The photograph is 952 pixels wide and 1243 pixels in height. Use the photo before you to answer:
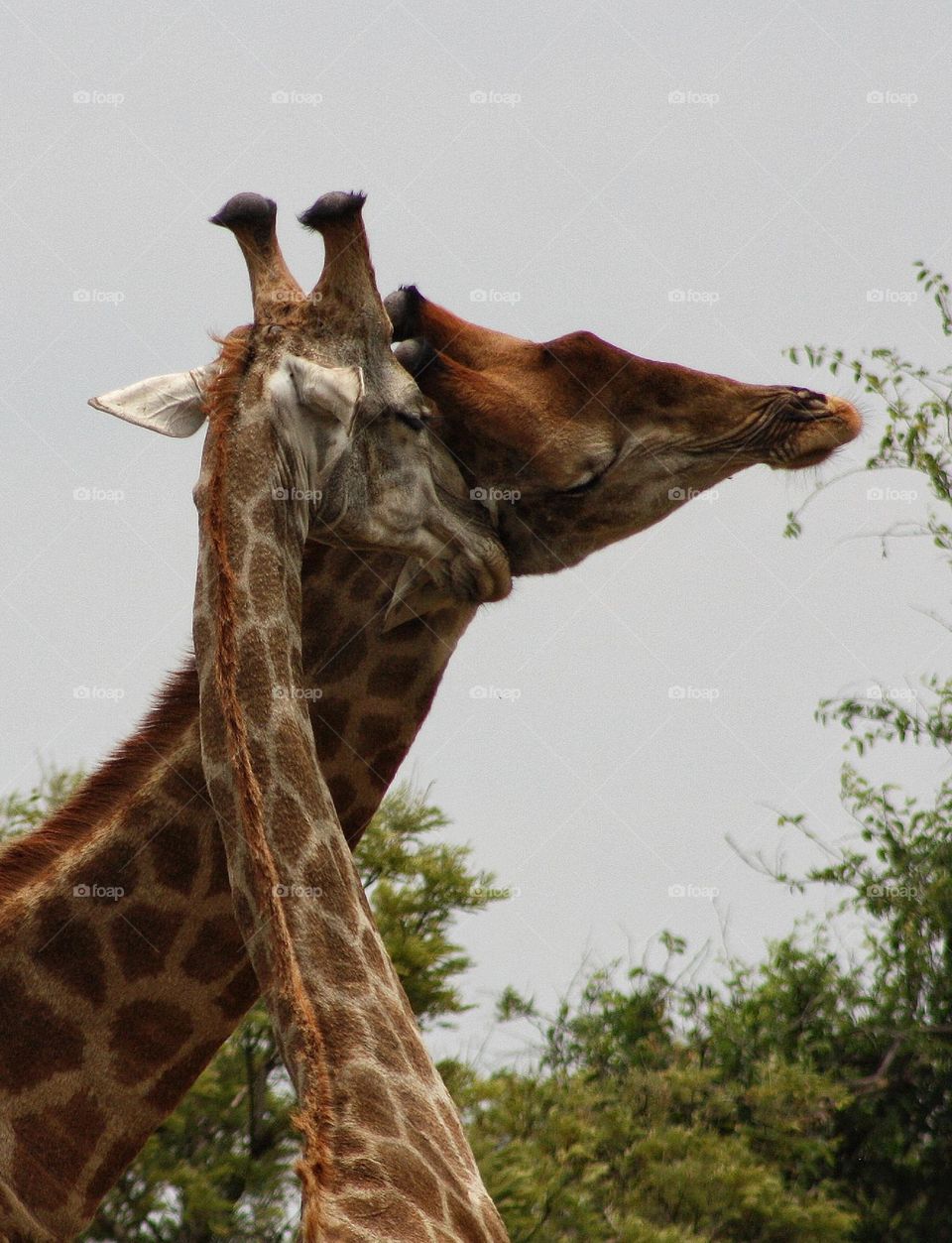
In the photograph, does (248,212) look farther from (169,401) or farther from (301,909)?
(301,909)

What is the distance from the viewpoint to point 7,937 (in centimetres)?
399

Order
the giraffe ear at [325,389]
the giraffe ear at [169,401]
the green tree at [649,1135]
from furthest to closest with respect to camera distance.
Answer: the green tree at [649,1135]
the giraffe ear at [169,401]
the giraffe ear at [325,389]

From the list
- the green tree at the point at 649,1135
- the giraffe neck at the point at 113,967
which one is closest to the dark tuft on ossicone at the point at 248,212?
the giraffe neck at the point at 113,967

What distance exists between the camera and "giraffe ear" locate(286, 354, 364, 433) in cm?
387

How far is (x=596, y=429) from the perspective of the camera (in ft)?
15.1

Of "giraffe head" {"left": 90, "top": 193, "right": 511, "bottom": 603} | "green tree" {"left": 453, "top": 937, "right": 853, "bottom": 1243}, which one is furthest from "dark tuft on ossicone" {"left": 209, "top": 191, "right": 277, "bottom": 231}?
"green tree" {"left": 453, "top": 937, "right": 853, "bottom": 1243}

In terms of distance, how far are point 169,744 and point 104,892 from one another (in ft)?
1.26

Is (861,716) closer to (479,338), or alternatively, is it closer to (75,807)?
(479,338)

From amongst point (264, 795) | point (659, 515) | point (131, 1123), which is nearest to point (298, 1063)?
point (264, 795)

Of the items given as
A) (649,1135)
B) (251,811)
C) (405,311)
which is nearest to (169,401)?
(405,311)

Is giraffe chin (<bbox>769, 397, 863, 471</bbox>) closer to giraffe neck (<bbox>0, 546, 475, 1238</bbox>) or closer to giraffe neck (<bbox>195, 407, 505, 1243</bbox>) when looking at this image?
giraffe neck (<bbox>195, 407, 505, 1243</bbox>)

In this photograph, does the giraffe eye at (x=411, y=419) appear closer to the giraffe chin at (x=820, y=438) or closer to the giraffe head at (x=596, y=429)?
the giraffe head at (x=596, y=429)

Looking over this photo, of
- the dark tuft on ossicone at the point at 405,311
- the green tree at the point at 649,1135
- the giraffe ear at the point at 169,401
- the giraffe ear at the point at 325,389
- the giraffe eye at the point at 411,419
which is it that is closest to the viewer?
the giraffe ear at the point at 325,389

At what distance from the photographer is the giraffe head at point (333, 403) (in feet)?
12.7
